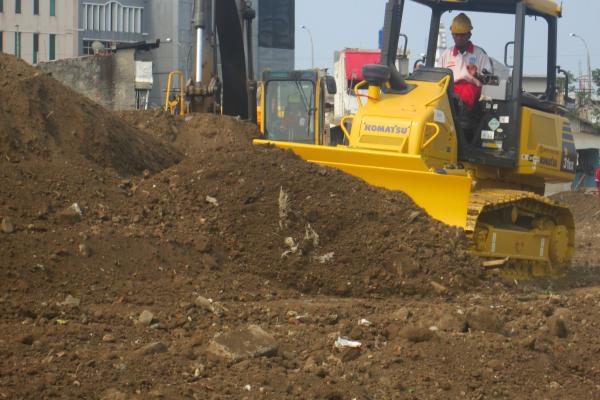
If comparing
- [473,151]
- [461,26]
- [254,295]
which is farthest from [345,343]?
[461,26]

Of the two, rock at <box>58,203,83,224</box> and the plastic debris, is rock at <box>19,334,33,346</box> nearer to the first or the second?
the plastic debris

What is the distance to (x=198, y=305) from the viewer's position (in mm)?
7789

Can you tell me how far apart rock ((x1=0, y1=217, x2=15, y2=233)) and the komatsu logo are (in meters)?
3.89

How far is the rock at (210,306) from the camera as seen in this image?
763 cm

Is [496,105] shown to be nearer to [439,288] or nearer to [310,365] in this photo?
[439,288]

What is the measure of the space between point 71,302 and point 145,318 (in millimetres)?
696


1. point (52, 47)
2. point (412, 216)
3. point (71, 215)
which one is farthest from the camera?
point (52, 47)

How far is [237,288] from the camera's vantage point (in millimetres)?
8680

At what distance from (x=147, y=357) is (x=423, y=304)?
10.6 feet

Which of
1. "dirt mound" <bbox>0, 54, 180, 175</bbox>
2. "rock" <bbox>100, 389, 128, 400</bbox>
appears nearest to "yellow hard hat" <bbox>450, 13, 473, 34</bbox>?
"dirt mound" <bbox>0, 54, 180, 175</bbox>

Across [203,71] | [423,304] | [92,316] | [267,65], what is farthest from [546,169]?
[267,65]

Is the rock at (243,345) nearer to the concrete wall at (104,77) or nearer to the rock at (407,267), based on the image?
the rock at (407,267)

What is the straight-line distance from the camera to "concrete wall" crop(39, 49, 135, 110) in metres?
39.8

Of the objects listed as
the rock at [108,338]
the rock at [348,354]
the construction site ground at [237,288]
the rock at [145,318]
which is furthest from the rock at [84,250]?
the rock at [348,354]
